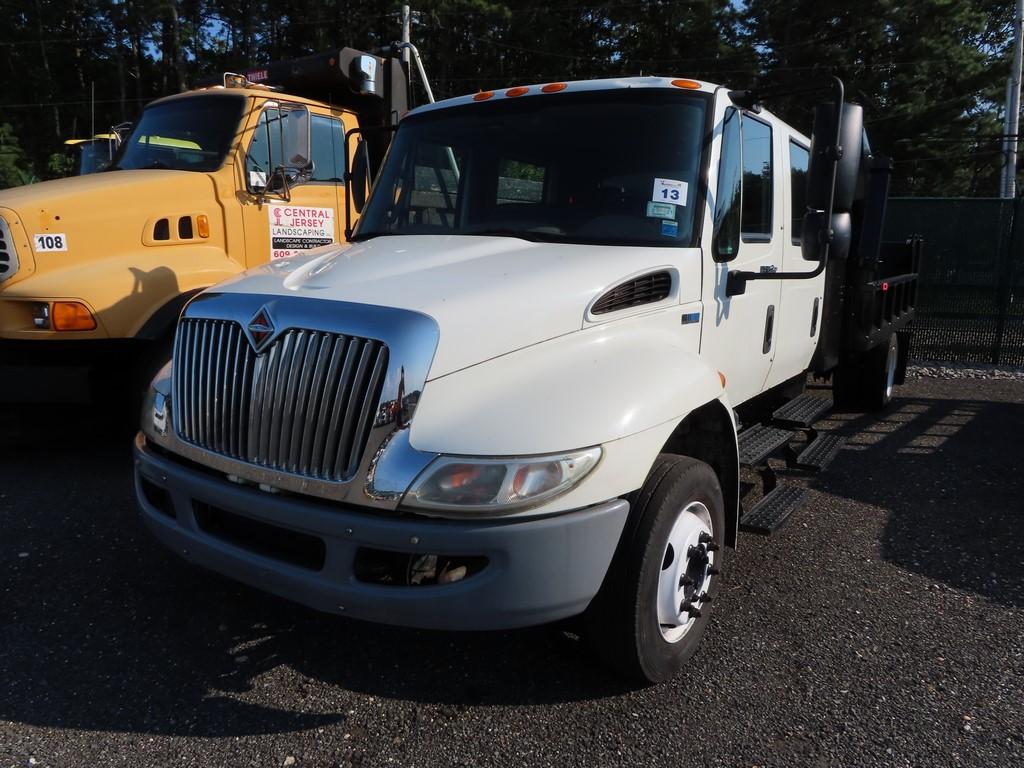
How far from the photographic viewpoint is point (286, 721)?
271 centimetres

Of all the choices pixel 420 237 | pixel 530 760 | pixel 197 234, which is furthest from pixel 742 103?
pixel 197 234

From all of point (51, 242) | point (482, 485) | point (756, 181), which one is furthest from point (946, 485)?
point (51, 242)

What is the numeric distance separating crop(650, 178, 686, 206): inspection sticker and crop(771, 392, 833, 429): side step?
2.10 metres

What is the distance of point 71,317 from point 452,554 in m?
3.53

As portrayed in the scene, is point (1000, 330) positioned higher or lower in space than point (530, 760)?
higher

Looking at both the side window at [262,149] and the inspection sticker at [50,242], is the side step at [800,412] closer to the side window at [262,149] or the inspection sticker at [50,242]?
the side window at [262,149]

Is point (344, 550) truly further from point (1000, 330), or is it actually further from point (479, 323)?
point (1000, 330)

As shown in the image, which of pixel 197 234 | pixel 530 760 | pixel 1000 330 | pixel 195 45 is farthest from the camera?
pixel 195 45

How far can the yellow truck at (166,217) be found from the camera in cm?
469

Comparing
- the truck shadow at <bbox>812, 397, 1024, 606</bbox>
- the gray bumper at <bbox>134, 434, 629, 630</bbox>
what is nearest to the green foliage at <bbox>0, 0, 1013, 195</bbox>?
the truck shadow at <bbox>812, 397, 1024, 606</bbox>

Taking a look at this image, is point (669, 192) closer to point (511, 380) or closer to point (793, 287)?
point (511, 380)

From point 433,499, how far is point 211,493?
0.91 meters

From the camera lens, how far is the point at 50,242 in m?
4.75

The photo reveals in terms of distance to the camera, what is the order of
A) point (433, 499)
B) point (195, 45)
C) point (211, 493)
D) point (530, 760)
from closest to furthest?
point (433, 499) → point (530, 760) → point (211, 493) → point (195, 45)
